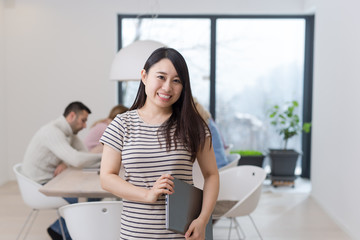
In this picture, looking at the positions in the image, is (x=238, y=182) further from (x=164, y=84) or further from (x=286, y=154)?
(x=286, y=154)

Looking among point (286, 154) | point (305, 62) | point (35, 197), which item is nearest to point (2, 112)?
point (35, 197)

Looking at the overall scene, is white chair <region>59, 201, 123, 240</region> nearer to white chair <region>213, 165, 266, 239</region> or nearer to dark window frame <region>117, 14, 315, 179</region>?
white chair <region>213, 165, 266, 239</region>

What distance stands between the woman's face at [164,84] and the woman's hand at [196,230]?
453 mm

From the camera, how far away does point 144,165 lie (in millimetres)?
1757

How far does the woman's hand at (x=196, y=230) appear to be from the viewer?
68.5 inches

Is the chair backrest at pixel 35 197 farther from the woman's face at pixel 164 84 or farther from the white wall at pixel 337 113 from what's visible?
the white wall at pixel 337 113

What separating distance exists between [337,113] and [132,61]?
2187 mm

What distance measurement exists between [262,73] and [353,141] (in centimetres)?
258

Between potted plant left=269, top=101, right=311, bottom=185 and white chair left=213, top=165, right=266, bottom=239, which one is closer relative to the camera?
white chair left=213, top=165, right=266, bottom=239

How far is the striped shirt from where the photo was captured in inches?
69.2

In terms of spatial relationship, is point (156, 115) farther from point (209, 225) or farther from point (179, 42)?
point (179, 42)

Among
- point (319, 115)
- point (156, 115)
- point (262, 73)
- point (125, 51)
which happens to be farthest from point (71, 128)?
point (262, 73)

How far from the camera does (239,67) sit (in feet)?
21.7

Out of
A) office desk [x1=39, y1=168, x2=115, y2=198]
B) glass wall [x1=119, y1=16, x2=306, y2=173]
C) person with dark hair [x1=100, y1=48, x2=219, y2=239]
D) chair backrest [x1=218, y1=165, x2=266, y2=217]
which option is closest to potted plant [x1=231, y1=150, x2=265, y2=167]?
glass wall [x1=119, y1=16, x2=306, y2=173]
